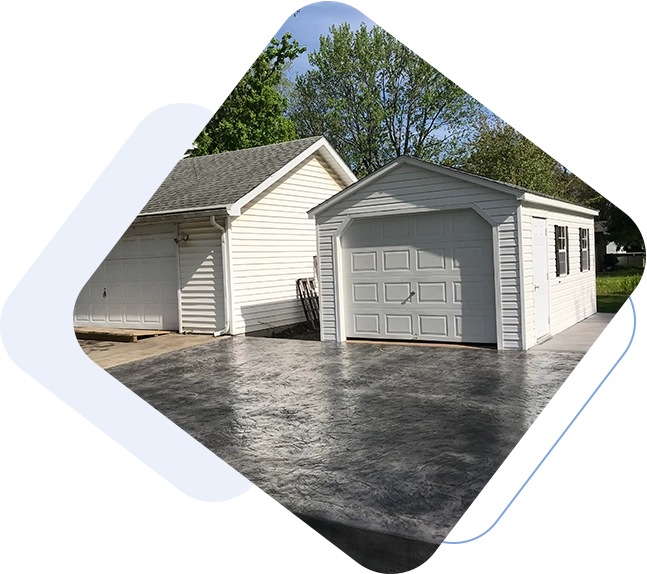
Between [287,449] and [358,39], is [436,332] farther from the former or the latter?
[358,39]

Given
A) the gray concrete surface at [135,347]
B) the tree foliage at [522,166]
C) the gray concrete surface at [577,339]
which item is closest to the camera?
the gray concrete surface at [577,339]

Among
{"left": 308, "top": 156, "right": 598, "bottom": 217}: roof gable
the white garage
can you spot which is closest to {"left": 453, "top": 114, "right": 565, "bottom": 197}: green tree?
the white garage

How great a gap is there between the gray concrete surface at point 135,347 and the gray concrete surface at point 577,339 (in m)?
6.51

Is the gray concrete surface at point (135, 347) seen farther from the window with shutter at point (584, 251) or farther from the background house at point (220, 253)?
the window with shutter at point (584, 251)

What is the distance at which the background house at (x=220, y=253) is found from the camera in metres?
13.8

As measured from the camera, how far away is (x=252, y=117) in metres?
27.7

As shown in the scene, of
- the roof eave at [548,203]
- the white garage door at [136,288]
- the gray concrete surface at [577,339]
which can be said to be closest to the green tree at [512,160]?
the roof eave at [548,203]

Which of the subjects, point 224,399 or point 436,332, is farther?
point 436,332

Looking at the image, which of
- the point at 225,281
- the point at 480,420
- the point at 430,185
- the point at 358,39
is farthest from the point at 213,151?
the point at 480,420

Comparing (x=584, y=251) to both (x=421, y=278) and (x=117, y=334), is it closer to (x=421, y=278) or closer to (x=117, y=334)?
(x=421, y=278)

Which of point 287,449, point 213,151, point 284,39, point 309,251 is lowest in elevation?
point 287,449

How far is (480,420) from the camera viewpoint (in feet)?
20.9

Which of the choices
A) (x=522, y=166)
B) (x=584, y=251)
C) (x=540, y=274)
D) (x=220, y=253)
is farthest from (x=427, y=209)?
(x=522, y=166)

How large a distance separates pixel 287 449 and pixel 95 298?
1143 cm
